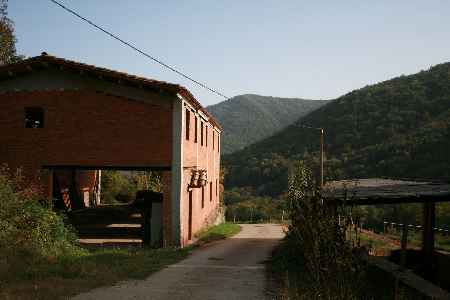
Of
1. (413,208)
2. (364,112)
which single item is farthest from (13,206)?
(364,112)

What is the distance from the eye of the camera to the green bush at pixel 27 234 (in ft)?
39.4

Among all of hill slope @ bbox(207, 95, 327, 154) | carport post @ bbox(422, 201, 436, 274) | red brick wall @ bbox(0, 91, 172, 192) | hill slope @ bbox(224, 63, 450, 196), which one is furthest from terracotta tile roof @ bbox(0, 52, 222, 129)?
hill slope @ bbox(207, 95, 327, 154)

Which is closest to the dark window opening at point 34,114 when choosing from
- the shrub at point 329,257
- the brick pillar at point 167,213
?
the brick pillar at point 167,213

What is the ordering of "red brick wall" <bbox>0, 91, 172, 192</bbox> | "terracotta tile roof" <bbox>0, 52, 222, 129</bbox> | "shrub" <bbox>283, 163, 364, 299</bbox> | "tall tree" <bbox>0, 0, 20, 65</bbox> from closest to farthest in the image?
"shrub" <bbox>283, 163, 364, 299</bbox> → "terracotta tile roof" <bbox>0, 52, 222, 129</bbox> → "red brick wall" <bbox>0, 91, 172, 192</bbox> → "tall tree" <bbox>0, 0, 20, 65</bbox>

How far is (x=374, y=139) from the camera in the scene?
5866 centimetres

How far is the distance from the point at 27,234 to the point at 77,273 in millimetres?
3262

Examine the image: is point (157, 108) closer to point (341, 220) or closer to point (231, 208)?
point (341, 220)

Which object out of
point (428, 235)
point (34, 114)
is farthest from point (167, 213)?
point (428, 235)

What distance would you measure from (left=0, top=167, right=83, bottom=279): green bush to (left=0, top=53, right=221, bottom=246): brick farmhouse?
10.2 ft

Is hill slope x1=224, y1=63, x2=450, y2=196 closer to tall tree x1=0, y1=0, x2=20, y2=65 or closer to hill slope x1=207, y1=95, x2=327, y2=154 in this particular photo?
tall tree x1=0, y1=0, x2=20, y2=65

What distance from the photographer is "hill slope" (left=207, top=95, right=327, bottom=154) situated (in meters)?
149

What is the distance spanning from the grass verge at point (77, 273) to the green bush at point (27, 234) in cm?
42

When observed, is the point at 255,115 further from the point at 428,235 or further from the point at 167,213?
the point at 428,235

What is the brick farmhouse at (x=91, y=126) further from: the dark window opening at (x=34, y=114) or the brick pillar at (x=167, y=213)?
the dark window opening at (x=34, y=114)
